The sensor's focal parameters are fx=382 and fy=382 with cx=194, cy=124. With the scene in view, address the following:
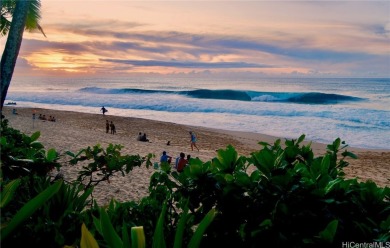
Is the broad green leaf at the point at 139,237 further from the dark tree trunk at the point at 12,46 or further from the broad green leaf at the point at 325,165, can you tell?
the dark tree trunk at the point at 12,46

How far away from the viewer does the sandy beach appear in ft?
30.0

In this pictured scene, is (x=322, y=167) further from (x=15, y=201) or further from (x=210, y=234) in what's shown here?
(x=15, y=201)

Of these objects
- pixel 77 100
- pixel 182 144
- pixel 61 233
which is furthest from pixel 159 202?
pixel 77 100

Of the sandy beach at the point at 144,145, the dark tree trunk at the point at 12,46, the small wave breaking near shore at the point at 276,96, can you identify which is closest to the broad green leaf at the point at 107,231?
the dark tree trunk at the point at 12,46

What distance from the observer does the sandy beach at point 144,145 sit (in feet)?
30.0

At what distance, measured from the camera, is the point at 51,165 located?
2.93 meters

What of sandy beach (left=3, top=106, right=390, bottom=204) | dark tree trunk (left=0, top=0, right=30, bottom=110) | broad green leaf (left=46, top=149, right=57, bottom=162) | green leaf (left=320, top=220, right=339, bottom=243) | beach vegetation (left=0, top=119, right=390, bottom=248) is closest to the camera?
green leaf (left=320, top=220, right=339, bottom=243)

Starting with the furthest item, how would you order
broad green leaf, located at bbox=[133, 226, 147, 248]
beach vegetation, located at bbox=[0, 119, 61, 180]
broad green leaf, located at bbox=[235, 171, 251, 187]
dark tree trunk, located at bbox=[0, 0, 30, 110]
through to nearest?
dark tree trunk, located at bbox=[0, 0, 30, 110], beach vegetation, located at bbox=[0, 119, 61, 180], broad green leaf, located at bbox=[235, 171, 251, 187], broad green leaf, located at bbox=[133, 226, 147, 248]

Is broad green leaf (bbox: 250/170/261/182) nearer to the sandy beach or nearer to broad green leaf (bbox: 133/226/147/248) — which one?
broad green leaf (bbox: 133/226/147/248)

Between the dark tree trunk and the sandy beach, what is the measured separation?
3.30 meters

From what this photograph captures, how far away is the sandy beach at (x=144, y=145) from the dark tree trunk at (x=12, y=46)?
330 centimetres

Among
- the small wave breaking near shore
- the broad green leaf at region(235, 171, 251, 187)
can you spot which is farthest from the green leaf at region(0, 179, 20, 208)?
the small wave breaking near shore

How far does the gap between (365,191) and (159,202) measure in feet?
3.81

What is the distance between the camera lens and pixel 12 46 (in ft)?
16.9
